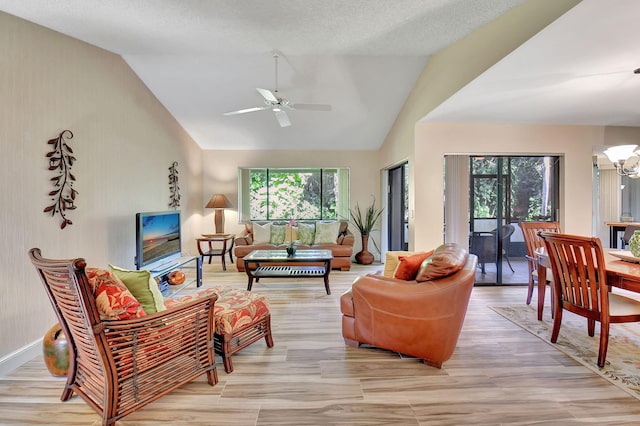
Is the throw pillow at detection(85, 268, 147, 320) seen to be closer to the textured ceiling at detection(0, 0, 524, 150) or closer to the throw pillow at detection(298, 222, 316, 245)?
the textured ceiling at detection(0, 0, 524, 150)

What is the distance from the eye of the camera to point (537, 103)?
3.38 metres

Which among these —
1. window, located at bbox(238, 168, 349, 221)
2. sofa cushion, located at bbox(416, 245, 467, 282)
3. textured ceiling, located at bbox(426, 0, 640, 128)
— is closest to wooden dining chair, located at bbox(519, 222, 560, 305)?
textured ceiling, located at bbox(426, 0, 640, 128)

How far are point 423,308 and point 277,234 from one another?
13.7 ft

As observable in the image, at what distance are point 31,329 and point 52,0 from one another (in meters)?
2.67

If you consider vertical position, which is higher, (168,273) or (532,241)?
(532,241)

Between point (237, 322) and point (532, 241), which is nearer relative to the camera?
point (237, 322)

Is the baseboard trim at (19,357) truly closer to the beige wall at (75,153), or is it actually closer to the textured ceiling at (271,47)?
the beige wall at (75,153)

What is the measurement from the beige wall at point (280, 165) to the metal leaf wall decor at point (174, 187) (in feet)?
4.48

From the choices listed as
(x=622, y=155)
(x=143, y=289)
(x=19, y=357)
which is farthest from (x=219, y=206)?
(x=622, y=155)

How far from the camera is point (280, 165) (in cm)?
657

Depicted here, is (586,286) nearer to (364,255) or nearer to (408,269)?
(408,269)

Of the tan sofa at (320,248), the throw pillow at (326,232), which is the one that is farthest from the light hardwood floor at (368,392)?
the throw pillow at (326,232)

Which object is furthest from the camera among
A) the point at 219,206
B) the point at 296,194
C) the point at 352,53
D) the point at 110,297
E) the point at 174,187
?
the point at 296,194

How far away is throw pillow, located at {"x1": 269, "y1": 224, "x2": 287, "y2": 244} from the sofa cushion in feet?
13.2
